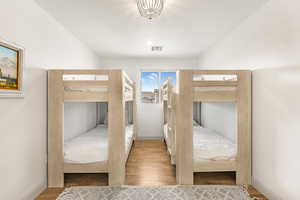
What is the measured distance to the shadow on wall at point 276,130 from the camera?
160 cm

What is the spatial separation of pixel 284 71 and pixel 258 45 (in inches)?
21.2

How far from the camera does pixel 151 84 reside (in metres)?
4.95

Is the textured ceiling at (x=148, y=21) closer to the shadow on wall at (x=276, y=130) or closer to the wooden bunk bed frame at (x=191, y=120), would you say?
the wooden bunk bed frame at (x=191, y=120)

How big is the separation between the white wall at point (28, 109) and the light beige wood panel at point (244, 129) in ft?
7.65

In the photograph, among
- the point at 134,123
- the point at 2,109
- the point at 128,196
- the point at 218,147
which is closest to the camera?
the point at 2,109

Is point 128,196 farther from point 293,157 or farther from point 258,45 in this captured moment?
point 258,45

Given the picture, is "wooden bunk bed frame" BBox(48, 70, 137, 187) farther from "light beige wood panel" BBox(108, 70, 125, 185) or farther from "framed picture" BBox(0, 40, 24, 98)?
"framed picture" BBox(0, 40, 24, 98)

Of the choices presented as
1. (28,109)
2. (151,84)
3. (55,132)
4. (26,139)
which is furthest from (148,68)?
(26,139)

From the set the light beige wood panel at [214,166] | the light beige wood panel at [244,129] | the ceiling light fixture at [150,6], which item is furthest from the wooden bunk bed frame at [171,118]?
the ceiling light fixture at [150,6]

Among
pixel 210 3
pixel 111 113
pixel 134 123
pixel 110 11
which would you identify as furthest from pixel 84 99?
pixel 134 123

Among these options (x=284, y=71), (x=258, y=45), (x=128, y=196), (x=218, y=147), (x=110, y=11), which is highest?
(x=110, y=11)

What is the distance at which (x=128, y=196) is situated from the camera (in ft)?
6.42

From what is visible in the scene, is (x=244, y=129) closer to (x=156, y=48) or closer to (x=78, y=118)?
(x=156, y=48)

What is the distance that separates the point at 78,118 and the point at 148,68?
7.50ft
